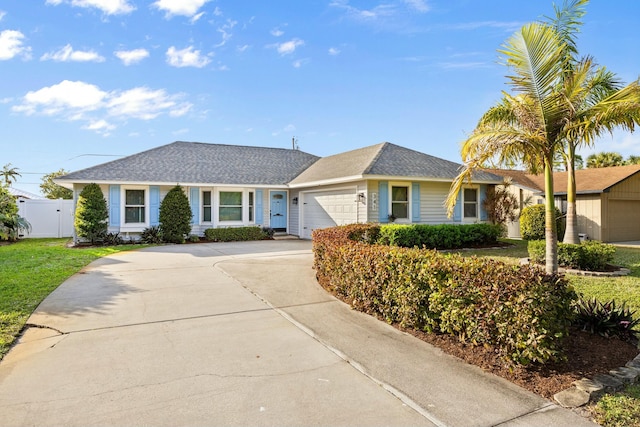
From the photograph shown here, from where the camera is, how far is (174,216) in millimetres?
15688

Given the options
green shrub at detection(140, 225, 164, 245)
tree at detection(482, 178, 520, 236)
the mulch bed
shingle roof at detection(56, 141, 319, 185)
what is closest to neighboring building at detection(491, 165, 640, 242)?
tree at detection(482, 178, 520, 236)

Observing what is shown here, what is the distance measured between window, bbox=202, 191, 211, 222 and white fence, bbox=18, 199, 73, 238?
7757 mm

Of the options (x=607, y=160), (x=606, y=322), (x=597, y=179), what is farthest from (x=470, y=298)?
(x=607, y=160)

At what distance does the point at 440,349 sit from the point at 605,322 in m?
2.06

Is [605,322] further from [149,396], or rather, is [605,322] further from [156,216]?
[156,216]

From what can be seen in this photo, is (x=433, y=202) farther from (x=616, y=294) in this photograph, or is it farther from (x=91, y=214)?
(x=91, y=214)

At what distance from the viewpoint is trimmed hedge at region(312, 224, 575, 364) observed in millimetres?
3453

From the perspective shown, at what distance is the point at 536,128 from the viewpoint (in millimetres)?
6414

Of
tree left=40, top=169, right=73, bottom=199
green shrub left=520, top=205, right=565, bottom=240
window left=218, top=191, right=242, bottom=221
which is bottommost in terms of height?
green shrub left=520, top=205, right=565, bottom=240

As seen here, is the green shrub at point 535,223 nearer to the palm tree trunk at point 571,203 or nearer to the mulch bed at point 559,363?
the palm tree trunk at point 571,203

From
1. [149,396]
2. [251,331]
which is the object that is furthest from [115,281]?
[149,396]

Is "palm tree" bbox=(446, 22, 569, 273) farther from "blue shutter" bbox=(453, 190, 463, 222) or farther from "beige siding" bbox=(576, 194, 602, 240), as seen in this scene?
"beige siding" bbox=(576, 194, 602, 240)

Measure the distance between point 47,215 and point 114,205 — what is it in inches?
266

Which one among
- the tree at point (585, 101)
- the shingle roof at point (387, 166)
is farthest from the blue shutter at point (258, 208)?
the tree at point (585, 101)
